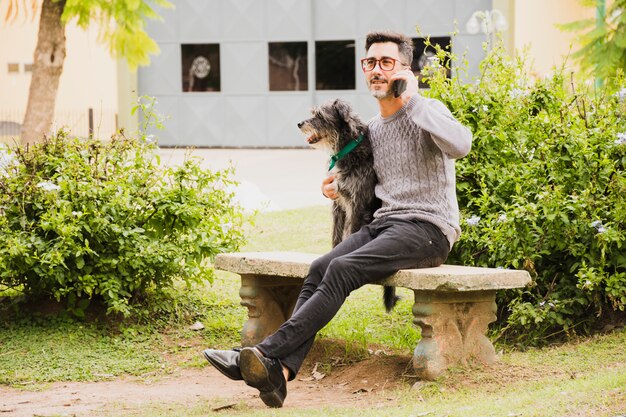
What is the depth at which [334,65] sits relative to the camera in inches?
994

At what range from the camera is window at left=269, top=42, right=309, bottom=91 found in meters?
25.4

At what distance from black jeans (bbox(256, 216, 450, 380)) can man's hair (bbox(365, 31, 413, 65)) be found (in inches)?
35.3

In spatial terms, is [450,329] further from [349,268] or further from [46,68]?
[46,68]

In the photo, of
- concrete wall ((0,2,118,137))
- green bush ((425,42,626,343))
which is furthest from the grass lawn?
concrete wall ((0,2,118,137))

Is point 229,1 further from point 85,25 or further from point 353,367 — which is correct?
point 353,367

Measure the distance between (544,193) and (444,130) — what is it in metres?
1.32

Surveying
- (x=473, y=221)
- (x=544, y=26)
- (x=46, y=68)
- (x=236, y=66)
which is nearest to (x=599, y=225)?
(x=473, y=221)

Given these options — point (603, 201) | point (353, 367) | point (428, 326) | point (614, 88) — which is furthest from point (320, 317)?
point (614, 88)

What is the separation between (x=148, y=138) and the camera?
682 centimetres

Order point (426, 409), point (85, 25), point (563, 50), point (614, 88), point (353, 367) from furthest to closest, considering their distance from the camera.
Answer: point (563, 50)
point (85, 25)
point (614, 88)
point (353, 367)
point (426, 409)

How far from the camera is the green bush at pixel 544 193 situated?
5.83 metres

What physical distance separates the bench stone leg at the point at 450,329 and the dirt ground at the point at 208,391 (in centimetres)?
26

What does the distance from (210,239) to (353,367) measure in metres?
1.58

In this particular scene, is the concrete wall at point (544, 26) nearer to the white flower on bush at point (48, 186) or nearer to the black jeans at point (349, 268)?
the white flower on bush at point (48, 186)
